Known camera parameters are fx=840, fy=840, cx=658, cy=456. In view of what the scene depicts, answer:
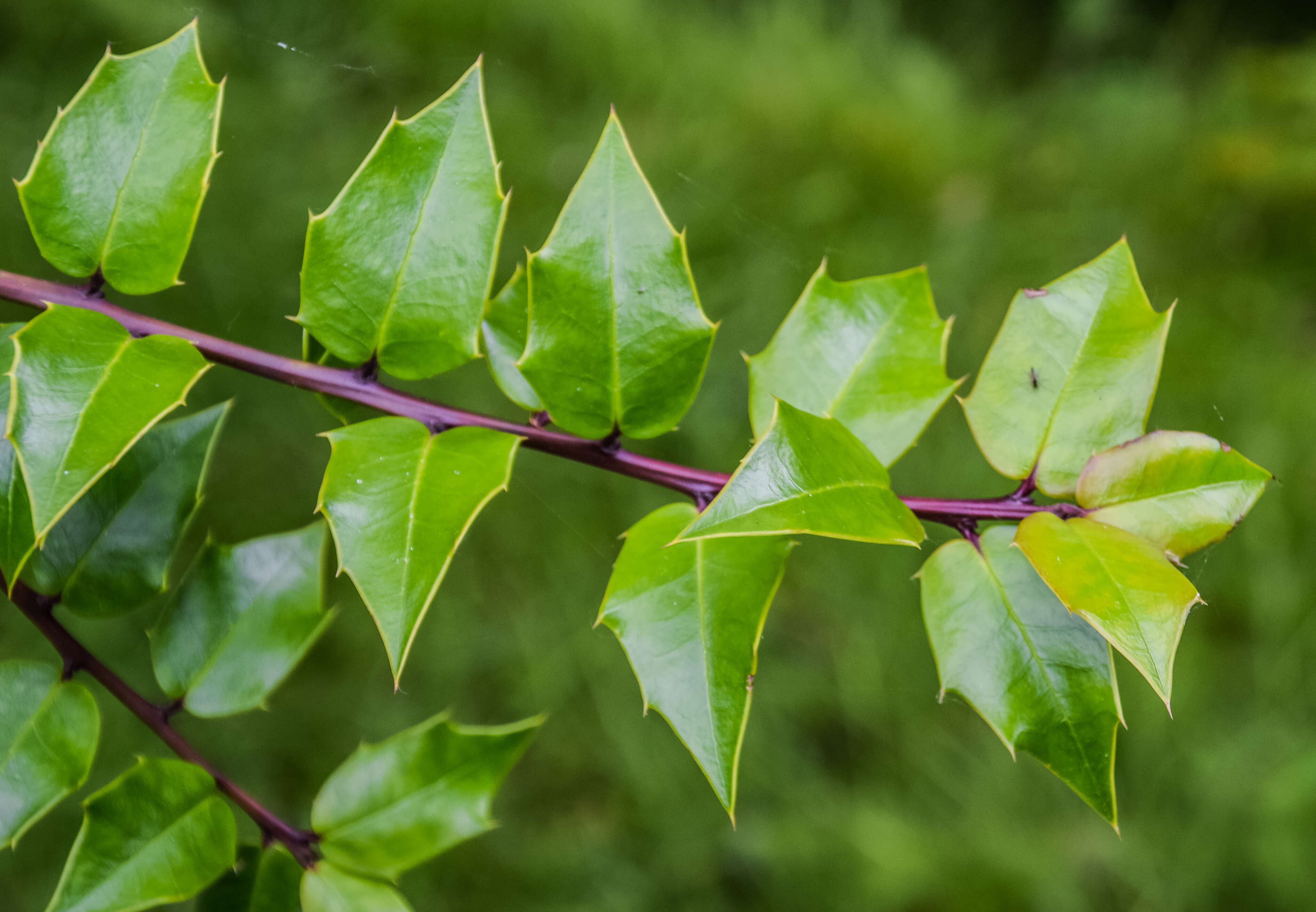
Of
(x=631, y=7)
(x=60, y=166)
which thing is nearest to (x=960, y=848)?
(x=60, y=166)

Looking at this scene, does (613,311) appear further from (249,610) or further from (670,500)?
(670,500)

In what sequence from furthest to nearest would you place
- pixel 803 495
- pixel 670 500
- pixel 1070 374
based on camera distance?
pixel 670 500 → pixel 1070 374 → pixel 803 495

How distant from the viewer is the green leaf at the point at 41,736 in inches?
15.4

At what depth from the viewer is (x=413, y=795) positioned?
1.62 feet

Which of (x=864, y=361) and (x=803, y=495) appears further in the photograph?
(x=864, y=361)

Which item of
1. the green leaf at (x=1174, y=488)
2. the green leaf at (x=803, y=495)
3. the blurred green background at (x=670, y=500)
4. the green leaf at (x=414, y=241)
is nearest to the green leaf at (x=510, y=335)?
the green leaf at (x=414, y=241)

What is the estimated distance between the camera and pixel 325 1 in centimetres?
133

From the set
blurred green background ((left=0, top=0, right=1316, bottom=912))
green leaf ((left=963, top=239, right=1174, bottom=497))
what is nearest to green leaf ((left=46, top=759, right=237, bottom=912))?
green leaf ((left=963, top=239, right=1174, bottom=497))

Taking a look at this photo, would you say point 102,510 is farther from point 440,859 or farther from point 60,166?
point 440,859

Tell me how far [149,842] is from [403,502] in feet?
0.76

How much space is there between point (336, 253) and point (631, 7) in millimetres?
1525

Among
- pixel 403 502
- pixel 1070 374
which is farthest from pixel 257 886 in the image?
pixel 1070 374

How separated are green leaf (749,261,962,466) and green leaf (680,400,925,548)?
3.9 inches

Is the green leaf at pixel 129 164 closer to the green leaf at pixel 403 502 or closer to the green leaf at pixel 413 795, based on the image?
the green leaf at pixel 403 502
